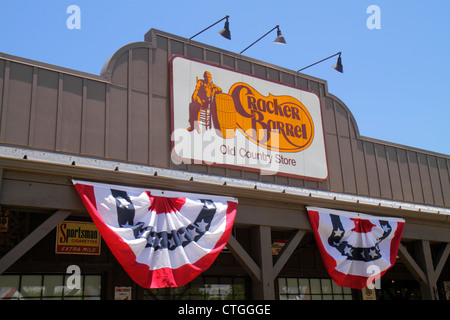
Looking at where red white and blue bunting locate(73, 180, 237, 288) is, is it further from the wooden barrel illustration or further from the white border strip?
the wooden barrel illustration

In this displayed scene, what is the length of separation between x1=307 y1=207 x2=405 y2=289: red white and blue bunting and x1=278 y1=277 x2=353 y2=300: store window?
2.87 meters

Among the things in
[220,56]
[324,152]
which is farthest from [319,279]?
[220,56]

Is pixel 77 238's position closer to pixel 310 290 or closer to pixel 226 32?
pixel 226 32

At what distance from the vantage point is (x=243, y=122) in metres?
10.9

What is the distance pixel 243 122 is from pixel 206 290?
14.1 feet

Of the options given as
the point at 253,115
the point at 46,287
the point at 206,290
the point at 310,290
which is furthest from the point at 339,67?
the point at 46,287

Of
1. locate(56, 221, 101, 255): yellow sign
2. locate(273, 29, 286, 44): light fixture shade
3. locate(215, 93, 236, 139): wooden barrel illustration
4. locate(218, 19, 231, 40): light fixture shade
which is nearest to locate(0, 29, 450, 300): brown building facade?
locate(56, 221, 101, 255): yellow sign

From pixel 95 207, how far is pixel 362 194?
6956mm

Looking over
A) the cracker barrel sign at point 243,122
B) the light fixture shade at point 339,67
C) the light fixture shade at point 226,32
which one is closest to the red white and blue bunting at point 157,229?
the cracker barrel sign at point 243,122

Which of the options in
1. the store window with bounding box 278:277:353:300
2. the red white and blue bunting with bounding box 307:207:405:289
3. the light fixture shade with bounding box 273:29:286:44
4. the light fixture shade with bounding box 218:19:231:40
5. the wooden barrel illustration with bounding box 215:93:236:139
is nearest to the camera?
the wooden barrel illustration with bounding box 215:93:236:139

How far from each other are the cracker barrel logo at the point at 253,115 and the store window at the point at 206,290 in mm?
3735

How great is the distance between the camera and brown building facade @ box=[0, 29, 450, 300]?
27.3 feet

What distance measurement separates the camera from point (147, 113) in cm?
968

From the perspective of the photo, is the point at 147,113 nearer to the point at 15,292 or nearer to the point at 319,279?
the point at 15,292
